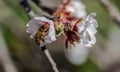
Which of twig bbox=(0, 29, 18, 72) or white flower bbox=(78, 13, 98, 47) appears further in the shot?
twig bbox=(0, 29, 18, 72)

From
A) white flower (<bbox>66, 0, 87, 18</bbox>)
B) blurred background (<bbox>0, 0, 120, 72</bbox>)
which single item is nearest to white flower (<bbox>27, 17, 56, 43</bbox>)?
white flower (<bbox>66, 0, 87, 18</bbox>)

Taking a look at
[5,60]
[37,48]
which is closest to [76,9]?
[5,60]

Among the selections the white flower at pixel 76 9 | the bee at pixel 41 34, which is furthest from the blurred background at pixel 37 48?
the bee at pixel 41 34

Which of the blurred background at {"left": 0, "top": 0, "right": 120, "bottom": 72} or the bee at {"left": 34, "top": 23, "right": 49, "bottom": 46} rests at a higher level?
the bee at {"left": 34, "top": 23, "right": 49, "bottom": 46}

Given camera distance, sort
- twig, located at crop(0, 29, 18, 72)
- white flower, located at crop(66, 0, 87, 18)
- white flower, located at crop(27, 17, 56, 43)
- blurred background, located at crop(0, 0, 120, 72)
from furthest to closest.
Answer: blurred background, located at crop(0, 0, 120, 72), twig, located at crop(0, 29, 18, 72), white flower, located at crop(66, 0, 87, 18), white flower, located at crop(27, 17, 56, 43)

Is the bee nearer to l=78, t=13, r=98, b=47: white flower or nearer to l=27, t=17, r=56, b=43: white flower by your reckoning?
l=27, t=17, r=56, b=43: white flower

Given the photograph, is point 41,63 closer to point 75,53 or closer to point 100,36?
point 75,53

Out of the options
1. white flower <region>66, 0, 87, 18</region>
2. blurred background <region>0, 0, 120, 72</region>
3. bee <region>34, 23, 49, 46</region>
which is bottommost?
blurred background <region>0, 0, 120, 72</region>

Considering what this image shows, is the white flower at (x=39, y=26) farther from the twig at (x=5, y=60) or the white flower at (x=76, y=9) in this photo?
the twig at (x=5, y=60)
